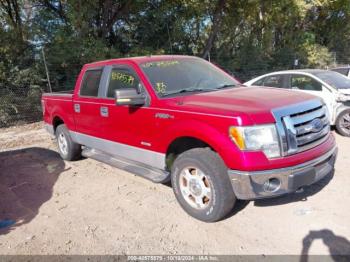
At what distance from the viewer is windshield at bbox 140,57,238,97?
14.2ft

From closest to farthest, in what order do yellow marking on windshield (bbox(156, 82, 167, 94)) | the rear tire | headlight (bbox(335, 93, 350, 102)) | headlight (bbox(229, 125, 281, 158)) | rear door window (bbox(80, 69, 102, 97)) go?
headlight (bbox(229, 125, 281, 158)), yellow marking on windshield (bbox(156, 82, 167, 94)), rear door window (bbox(80, 69, 102, 97)), the rear tire, headlight (bbox(335, 93, 350, 102))

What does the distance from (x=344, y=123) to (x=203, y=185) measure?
4770 mm

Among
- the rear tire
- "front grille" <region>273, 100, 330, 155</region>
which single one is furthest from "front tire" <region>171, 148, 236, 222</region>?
the rear tire

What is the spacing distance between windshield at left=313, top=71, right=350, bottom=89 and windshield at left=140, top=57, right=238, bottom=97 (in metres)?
3.53

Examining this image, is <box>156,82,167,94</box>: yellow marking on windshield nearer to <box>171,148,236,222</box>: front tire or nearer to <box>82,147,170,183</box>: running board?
<box>171,148,236,222</box>: front tire

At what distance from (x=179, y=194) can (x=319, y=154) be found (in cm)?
170

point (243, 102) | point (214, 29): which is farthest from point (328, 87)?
point (214, 29)

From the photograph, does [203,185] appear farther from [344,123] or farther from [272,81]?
[272,81]

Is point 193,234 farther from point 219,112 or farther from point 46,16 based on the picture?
point 46,16

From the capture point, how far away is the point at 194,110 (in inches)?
143

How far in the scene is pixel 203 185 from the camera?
3705 millimetres

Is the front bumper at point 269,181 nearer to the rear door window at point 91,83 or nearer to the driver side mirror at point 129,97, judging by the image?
the driver side mirror at point 129,97

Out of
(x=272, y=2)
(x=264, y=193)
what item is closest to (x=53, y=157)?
(x=264, y=193)

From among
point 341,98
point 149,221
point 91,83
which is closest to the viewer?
point 149,221
